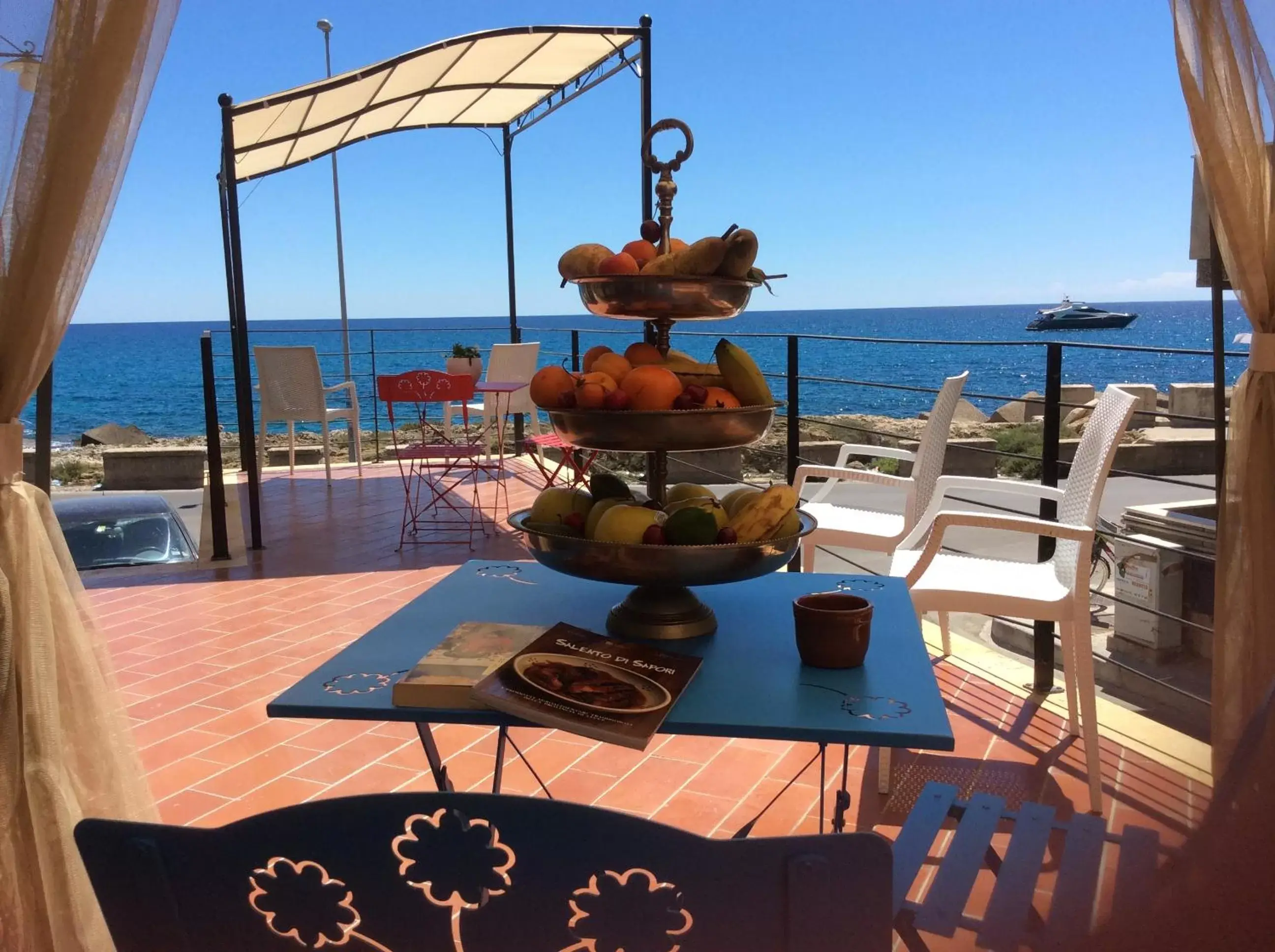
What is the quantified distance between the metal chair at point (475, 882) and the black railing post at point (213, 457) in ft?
12.4

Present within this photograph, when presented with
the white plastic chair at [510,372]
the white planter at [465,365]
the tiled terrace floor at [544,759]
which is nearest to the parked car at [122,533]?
the tiled terrace floor at [544,759]

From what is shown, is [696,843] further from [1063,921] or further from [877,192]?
[877,192]

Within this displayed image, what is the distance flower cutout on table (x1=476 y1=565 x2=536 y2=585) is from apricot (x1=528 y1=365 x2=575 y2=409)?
0.45 m

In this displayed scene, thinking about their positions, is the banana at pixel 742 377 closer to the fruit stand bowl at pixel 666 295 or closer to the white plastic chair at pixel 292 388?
the fruit stand bowl at pixel 666 295

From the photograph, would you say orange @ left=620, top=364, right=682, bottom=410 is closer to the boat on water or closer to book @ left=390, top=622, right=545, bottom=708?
book @ left=390, top=622, right=545, bottom=708

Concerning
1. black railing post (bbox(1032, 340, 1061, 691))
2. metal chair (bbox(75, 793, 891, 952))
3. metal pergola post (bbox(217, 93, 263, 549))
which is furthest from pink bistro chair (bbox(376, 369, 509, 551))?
metal chair (bbox(75, 793, 891, 952))

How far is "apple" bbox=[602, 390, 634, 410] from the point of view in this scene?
127cm

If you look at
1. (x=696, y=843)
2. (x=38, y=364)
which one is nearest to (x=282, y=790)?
(x=38, y=364)

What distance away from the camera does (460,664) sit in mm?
1175

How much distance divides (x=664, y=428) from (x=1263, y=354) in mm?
1168

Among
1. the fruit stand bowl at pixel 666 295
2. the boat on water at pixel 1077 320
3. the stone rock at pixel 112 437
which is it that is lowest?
Answer: the stone rock at pixel 112 437

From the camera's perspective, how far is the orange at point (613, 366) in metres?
1.35

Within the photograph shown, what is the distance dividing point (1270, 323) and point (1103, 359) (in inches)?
2049

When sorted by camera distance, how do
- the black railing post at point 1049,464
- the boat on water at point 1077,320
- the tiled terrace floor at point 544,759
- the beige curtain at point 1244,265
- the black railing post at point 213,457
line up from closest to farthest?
the beige curtain at point 1244,265, the tiled terrace floor at point 544,759, the black railing post at point 1049,464, the black railing post at point 213,457, the boat on water at point 1077,320
